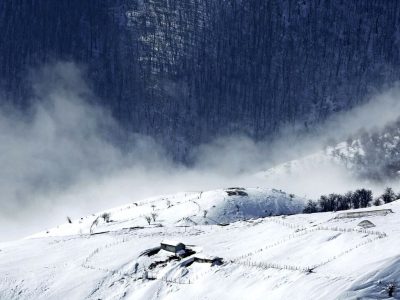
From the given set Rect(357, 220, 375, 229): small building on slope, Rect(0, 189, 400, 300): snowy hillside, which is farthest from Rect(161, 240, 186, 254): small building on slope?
Rect(357, 220, 375, 229): small building on slope

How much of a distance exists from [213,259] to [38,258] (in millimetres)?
39573

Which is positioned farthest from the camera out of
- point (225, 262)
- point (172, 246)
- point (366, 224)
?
point (172, 246)

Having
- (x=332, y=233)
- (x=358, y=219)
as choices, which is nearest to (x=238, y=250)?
(x=332, y=233)

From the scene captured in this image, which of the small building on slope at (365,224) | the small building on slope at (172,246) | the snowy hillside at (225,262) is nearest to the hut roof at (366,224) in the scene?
the small building on slope at (365,224)

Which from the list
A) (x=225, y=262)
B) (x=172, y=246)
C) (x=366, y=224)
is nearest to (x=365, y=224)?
(x=366, y=224)

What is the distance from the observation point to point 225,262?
96.8 metres

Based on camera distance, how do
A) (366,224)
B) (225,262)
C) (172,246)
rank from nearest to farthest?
(225,262) < (366,224) < (172,246)

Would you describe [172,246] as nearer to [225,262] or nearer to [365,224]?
[225,262]

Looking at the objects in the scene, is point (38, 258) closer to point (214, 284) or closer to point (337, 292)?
point (214, 284)

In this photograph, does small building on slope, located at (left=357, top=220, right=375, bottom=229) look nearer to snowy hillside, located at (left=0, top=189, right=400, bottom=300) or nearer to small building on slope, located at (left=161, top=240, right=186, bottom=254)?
snowy hillside, located at (left=0, top=189, right=400, bottom=300)

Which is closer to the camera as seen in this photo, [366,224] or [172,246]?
[366,224]

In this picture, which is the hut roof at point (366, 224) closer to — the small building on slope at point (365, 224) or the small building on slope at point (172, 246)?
the small building on slope at point (365, 224)

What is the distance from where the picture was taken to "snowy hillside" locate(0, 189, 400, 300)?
255 feet

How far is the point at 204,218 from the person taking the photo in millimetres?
192500
